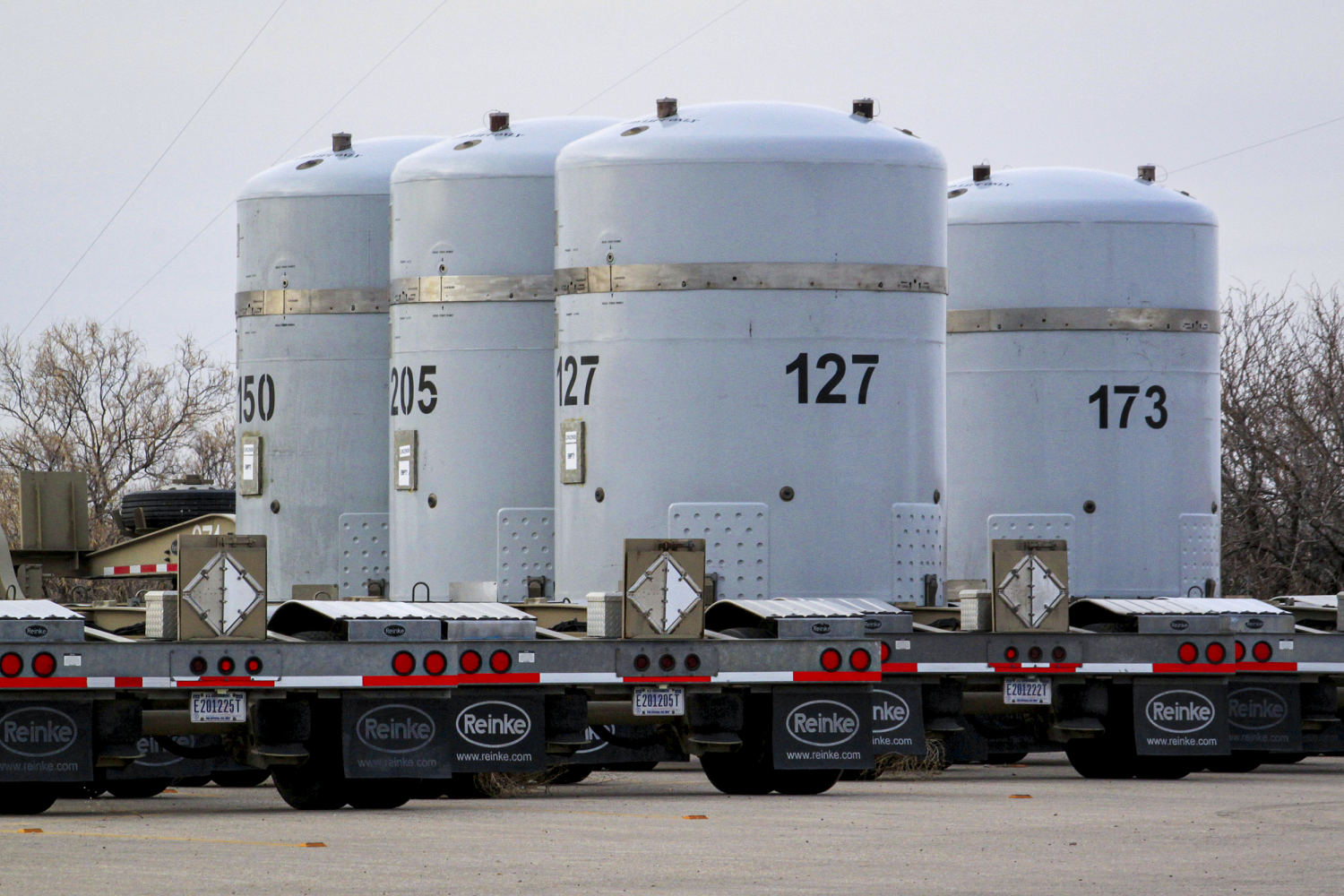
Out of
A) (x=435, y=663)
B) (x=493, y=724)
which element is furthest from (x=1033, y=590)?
(x=435, y=663)

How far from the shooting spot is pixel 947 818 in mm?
13852

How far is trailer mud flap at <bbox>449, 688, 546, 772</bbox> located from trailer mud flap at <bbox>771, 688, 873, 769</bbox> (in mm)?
1490

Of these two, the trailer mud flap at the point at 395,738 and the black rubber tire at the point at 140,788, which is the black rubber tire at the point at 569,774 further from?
the trailer mud flap at the point at 395,738

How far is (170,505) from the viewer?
26.4 metres

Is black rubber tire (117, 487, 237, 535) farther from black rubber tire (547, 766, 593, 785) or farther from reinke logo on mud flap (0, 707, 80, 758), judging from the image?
reinke logo on mud flap (0, 707, 80, 758)

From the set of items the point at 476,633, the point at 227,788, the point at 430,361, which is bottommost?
the point at 227,788

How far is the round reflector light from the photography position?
1398cm

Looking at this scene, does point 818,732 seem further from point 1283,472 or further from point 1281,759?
point 1283,472

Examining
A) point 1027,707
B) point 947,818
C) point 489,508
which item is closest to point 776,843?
point 947,818

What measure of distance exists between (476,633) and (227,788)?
3511 mm

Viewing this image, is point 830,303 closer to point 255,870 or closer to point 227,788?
point 227,788

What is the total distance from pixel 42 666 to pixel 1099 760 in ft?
25.4

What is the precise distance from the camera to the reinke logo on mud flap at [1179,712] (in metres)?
17.4

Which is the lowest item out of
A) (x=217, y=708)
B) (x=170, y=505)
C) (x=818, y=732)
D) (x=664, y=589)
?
(x=818, y=732)
